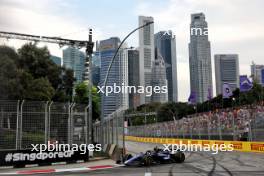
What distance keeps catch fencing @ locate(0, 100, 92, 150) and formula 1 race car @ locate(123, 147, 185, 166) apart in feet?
13.2

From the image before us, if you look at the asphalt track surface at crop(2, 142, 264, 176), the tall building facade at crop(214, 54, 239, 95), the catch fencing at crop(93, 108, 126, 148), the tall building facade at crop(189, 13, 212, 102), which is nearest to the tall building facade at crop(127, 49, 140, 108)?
the catch fencing at crop(93, 108, 126, 148)

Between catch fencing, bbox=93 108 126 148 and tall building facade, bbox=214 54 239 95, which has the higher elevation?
tall building facade, bbox=214 54 239 95

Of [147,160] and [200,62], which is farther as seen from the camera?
[200,62]

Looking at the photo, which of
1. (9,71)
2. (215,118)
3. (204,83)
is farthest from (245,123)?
(204,83)

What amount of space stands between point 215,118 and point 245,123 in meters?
4.69

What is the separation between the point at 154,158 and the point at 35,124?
6.74m

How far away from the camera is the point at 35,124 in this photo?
797 inches

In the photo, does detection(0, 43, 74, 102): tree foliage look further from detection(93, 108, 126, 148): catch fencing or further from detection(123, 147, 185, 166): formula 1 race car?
detection(123, 147, 185, 166): formula 1 race car

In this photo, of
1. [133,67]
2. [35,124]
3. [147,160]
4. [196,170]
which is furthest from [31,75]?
[196,170]

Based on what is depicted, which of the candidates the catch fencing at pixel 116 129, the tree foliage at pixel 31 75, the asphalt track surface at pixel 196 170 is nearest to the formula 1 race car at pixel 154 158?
the asphalt track surface at pixel 196 170

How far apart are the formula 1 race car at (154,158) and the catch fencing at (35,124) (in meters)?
4.03

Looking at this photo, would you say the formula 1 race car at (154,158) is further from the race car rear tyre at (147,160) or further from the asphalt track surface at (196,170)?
the asphalt track surface at (196,170)

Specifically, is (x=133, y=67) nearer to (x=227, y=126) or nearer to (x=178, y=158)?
(x=227, y=126)

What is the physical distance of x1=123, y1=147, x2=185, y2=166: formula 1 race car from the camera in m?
18.4
